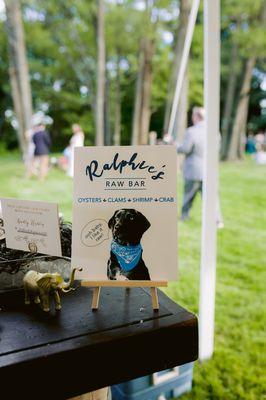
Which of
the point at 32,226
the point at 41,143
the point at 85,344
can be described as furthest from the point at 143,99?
the point at 85,344

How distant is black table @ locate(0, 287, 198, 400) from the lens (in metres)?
0.78

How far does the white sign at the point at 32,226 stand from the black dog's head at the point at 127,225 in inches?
6.7

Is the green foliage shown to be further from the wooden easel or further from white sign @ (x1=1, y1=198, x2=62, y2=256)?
the wooden easel

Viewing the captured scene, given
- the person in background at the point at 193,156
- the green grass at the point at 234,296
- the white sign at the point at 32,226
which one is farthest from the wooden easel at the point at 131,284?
the person in background at the point at 193,156

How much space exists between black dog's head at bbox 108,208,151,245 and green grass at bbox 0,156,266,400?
3.79ft

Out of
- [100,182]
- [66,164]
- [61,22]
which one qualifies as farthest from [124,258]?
[61,22]

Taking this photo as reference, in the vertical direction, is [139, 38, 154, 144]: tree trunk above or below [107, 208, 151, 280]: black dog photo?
above

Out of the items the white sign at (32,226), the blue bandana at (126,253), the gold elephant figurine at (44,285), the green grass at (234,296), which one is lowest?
the green grass at (234,296)

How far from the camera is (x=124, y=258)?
95 cm

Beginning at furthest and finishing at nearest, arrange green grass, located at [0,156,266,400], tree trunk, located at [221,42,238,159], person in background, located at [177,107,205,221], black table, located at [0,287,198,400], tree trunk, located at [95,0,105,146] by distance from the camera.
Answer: tree trunk, located at [221,42,238,159] < tree trunk, located at [95,0,105,146] < person in background, located at [177,107,205,221] < green grass, located at [0,156,266,400] < black table, located at [0,287,198,400]

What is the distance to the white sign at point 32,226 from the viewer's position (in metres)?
0.99

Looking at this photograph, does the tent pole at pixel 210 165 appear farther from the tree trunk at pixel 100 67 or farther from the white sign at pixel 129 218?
the tree trunk at pixel 100 67

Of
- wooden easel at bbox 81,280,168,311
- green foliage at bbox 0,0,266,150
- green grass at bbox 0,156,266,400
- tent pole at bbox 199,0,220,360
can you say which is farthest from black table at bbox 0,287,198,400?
green foliage at bbox 0,0,266,150

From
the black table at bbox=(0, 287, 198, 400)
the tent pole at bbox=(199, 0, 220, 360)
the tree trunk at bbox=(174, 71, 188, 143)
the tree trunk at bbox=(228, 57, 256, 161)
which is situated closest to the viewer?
the black table at bbox=(0, 287, 198, 400)
